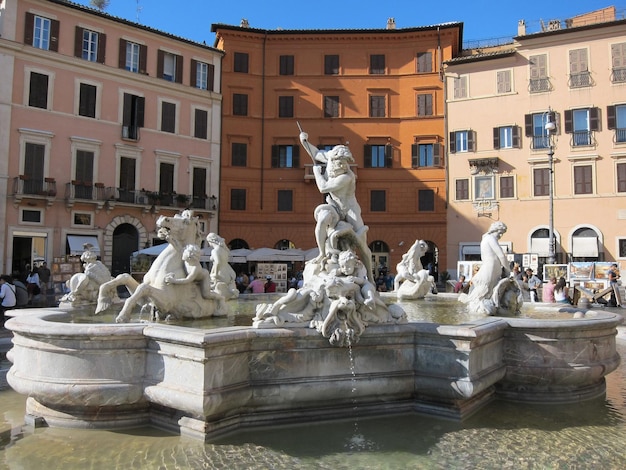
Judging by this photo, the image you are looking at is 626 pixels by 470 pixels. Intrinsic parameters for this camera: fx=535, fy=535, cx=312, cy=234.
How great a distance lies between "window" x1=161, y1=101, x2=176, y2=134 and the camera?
97.8ft

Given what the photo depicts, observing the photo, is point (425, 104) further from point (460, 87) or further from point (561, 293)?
point (561, 293)

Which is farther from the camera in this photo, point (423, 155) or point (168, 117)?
point (423, 155)

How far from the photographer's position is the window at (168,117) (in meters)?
29.8

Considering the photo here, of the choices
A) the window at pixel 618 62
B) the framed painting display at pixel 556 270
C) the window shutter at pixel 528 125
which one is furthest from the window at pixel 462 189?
the framed painting display at pixel 556 270

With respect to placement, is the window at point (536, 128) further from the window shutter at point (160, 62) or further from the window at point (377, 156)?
the window shutter at point (160, 62)

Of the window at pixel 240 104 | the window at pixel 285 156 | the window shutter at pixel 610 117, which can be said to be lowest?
the window at pixel 285 156

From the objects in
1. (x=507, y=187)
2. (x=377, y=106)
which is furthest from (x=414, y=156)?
(x=507, y=187)

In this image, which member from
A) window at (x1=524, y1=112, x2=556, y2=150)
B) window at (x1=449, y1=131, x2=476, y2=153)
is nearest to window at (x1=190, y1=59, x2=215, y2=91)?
window at (x1=449, y1=131, x2=476, y2=153)

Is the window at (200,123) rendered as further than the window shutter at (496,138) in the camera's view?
Yes

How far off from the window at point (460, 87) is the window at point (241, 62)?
1260 cm

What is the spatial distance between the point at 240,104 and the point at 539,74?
17.3 m

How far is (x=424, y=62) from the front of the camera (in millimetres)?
32344

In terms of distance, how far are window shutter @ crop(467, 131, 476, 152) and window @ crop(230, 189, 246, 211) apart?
13.5 meters

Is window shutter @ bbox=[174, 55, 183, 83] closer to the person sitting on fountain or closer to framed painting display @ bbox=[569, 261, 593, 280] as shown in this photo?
framed painting display @ bbox=[569, 261, 593, 280]
